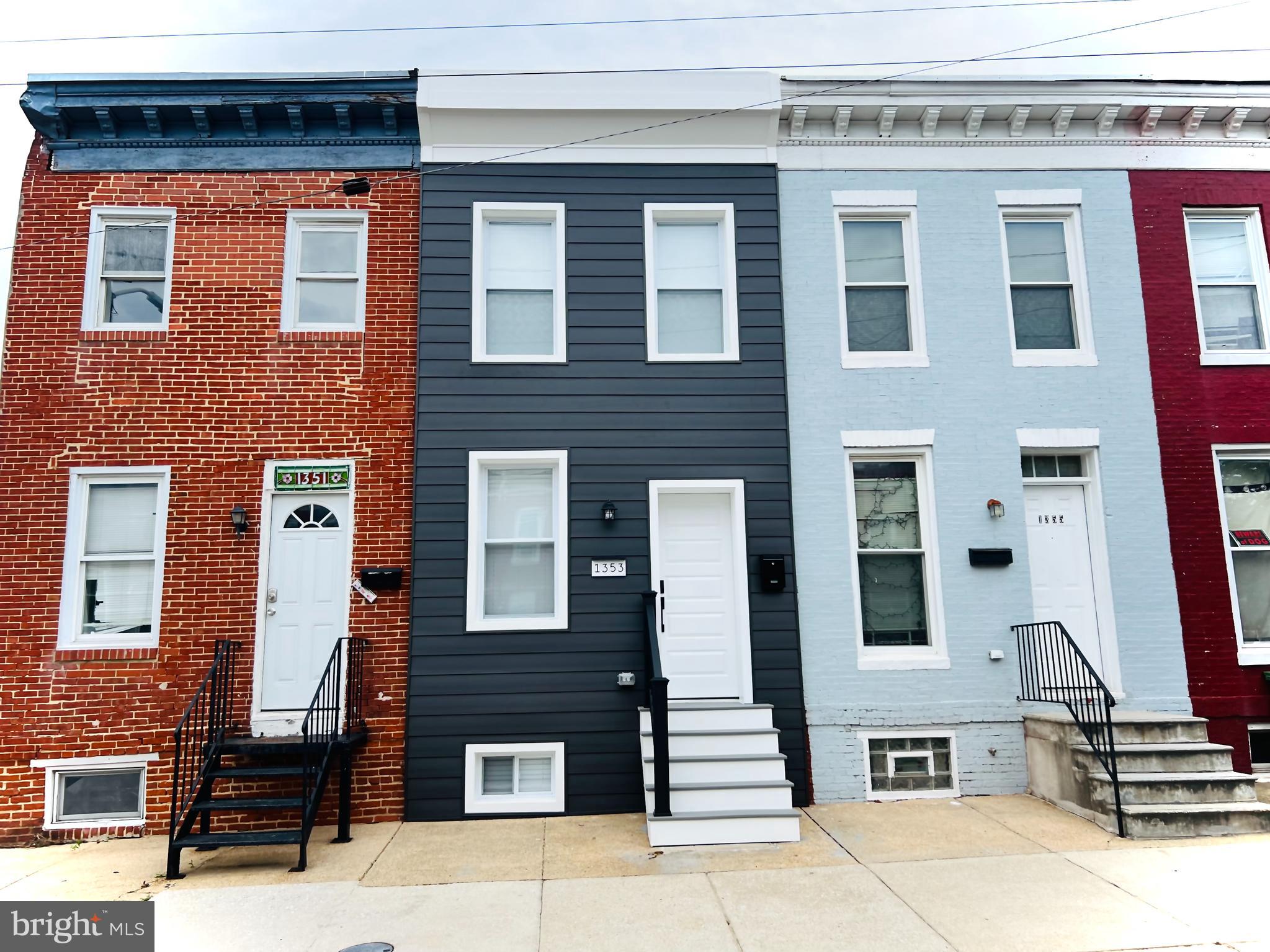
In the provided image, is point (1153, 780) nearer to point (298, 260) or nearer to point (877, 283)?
point (877, 283)

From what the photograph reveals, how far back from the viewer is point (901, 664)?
7637 mm

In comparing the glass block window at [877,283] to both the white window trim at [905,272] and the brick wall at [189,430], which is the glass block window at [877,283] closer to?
the white window trim at [905,272]

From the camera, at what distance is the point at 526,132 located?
8.19 metres

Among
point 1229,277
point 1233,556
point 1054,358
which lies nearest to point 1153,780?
point 1233,556

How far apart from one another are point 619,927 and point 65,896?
3.78 meters

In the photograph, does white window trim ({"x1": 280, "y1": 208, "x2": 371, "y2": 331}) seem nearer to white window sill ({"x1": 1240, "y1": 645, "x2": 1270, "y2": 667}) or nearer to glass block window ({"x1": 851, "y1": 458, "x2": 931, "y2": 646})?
glass block window ({"x1": 851, "y1": 458, "x2": 931, "y2": 646})

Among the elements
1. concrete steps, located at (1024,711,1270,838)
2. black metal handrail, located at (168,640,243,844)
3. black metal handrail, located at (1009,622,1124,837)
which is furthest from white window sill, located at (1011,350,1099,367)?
black metal handrail, located at (168,640,243,844)

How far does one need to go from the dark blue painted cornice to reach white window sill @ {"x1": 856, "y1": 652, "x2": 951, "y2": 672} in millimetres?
6527

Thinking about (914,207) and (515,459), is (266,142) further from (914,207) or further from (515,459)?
(914,207)

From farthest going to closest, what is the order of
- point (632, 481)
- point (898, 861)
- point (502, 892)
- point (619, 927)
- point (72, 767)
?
point (632, 481)
point (72, 767)
point (898, 861)
point (502, 892)
point (619, 927)

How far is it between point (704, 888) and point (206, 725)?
445cm

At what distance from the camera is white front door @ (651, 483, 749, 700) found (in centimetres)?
758

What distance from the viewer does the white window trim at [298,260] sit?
798 cm

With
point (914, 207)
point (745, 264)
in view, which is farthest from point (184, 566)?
point (914, 207)
